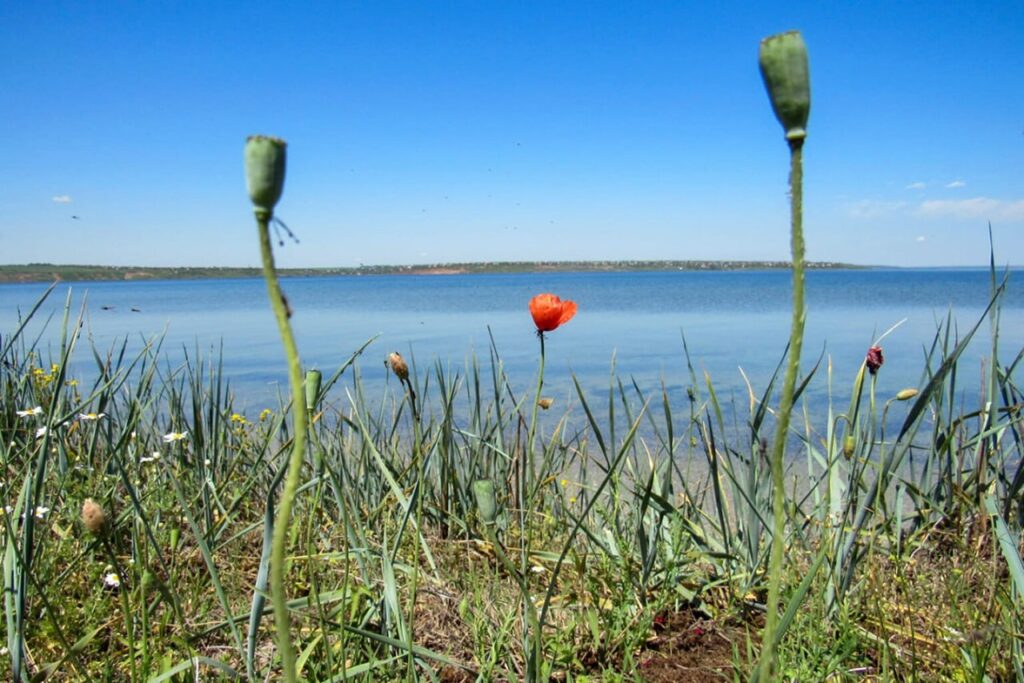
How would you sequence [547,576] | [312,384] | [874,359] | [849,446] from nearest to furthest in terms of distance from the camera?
[312,384], [849,446], [874,359], [547,576]

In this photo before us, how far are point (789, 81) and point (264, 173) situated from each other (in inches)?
11.2

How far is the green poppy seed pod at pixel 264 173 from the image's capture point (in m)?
0.40

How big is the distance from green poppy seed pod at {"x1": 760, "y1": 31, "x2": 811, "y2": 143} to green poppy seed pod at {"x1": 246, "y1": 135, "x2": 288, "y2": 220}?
27 cm

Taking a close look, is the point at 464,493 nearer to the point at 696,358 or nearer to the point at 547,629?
the point at 547,629

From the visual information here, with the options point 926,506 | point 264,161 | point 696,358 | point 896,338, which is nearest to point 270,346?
point 696,358

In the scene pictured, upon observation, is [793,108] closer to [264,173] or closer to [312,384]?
[264,173]

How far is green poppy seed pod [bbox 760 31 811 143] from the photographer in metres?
0.42

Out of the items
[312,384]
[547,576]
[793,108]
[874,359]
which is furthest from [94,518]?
[874,359]

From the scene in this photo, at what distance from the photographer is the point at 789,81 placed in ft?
1.38

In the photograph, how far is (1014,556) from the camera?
4.09 feet

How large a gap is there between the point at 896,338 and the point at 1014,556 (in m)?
11.0

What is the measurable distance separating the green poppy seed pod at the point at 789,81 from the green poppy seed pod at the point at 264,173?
0.27 meters

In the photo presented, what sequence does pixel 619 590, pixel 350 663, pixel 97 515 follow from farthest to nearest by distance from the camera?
pixel 619 590 < pixel 350 663 < pixel 97 515

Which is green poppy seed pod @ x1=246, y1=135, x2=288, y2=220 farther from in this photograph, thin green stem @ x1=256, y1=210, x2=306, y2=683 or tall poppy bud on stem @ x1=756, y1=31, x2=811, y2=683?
tall poppy bud on stem @ x1=756, y1=31, x2=811, y2=683
